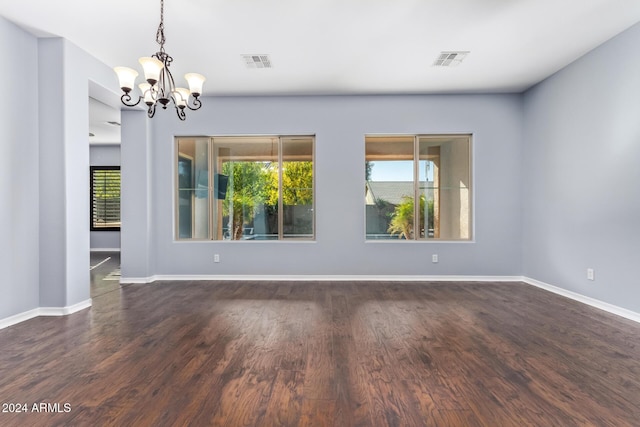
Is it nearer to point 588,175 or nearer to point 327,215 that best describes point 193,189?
point 327,215

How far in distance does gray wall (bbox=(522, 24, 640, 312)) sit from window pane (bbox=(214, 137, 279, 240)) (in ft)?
13.2

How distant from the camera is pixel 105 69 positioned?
4.14 m

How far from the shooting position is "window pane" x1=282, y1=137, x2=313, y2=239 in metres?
5.40

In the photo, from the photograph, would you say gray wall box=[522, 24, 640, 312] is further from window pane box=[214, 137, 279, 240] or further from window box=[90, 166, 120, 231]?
window box=[90, 166, 120, 231]

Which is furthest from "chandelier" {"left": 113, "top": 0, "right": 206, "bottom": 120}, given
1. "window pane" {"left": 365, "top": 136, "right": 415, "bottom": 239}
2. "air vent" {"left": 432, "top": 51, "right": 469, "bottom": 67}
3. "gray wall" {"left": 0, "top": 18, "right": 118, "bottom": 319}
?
"window pane" {"left": 365, "top": 136, "right": 415, "bottom": 239}

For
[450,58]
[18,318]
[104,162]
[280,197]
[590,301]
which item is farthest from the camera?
[104,162]

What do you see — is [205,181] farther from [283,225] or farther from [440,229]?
[440,229]

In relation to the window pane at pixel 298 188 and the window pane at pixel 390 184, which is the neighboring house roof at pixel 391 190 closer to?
the window pane at pixel 390 184

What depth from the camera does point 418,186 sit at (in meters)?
5.34

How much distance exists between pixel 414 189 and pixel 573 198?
2.07 m

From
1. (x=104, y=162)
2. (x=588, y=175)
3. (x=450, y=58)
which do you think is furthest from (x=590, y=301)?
(x=104, y=162)

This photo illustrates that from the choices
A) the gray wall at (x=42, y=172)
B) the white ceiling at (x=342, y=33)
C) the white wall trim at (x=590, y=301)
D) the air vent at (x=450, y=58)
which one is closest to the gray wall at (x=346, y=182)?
the white wall trim at (x=590, y=301)

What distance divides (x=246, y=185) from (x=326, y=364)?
12.4 ft

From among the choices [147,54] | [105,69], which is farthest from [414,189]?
[105,69]
